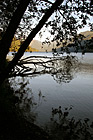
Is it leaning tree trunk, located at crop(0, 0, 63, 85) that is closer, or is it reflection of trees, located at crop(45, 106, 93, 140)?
leaning tree trunk, located at crop(0, 0, 63, 85)

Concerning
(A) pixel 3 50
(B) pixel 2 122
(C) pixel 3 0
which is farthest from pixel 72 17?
(B) pixel 2 122

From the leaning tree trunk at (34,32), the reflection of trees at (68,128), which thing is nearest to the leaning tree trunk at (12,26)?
the leaning tree trunk at (34,32)

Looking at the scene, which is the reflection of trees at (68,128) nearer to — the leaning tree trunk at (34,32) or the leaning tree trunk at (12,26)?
the leaning tree trunk at (34,32)

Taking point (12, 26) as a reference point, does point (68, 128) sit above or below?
below

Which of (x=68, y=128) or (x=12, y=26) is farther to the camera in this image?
(x=68, y=128)

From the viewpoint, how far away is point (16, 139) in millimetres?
4828

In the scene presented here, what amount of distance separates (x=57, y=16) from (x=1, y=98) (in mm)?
5224

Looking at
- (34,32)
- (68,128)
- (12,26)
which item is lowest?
(68,128)

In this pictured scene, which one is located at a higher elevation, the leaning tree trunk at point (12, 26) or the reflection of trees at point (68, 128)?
the leaning tree trunk at point (12, 26)

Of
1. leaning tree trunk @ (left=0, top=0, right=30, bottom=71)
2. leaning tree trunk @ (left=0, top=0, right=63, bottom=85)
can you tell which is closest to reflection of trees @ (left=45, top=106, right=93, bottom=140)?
leaning tree trunk @ (left=0, top=0, right=63, bottom=85)

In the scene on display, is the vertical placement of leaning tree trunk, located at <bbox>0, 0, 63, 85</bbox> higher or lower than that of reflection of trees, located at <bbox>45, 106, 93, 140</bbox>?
higher

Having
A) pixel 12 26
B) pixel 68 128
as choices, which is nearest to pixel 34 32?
pixel 12 26

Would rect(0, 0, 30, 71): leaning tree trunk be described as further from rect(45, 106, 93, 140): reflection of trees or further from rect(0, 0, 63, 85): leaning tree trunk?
rect(45, 106, 93, 140): reflection of trees

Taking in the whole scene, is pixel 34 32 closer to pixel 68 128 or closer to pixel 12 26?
pixel 12 26
